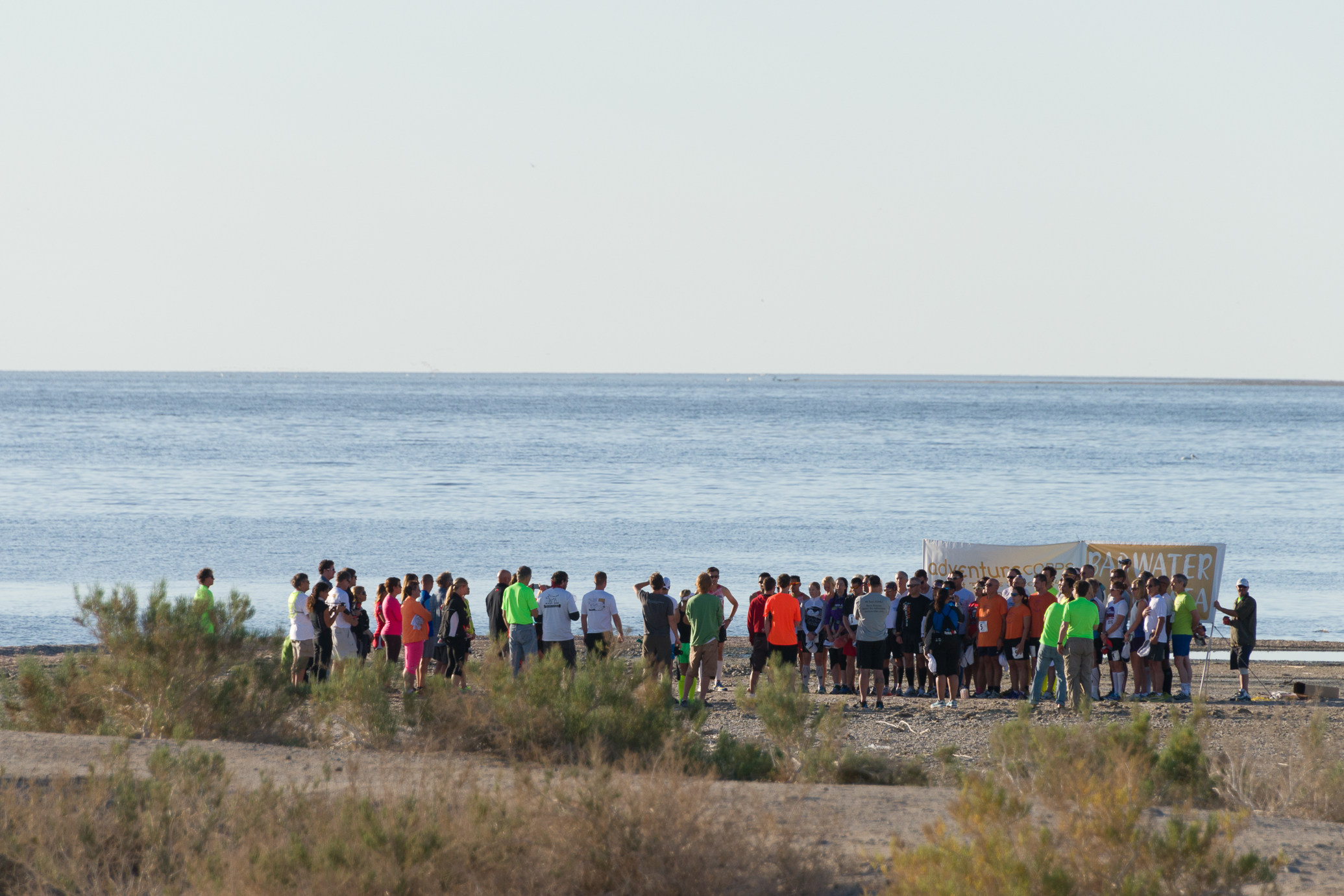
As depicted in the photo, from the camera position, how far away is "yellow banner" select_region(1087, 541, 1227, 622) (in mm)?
16312

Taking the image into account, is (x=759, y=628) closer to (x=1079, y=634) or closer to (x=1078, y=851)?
(x=1079, y=634)

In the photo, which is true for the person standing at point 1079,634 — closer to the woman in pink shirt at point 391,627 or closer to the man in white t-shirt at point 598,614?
the man in white t-shirt at point 598,614

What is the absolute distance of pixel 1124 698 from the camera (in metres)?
13.7

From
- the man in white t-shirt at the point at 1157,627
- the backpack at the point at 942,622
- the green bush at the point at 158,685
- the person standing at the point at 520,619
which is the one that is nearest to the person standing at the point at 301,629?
the person standing at the point at 520,619

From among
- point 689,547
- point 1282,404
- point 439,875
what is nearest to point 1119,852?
point 439,875

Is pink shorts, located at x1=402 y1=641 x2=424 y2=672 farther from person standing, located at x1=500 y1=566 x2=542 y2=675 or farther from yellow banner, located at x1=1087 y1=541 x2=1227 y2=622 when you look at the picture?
A: yellow banner, located at x1=1087 y1=541 x2=1227 y2=622

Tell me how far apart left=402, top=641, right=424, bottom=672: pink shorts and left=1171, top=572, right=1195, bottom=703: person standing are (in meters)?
8.14

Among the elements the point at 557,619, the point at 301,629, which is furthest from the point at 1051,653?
the point at 301,629

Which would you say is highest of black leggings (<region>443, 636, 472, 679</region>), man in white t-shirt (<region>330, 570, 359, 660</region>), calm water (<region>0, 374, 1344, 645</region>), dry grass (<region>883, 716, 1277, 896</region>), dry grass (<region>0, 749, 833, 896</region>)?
dry grass (<region>883, 716, 1277, 896</region>)

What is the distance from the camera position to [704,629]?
43.5 ft

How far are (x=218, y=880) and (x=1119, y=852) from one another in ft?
12.2

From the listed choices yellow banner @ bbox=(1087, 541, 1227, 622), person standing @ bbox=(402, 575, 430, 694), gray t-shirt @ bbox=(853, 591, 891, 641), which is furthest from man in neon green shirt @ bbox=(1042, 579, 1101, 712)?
person standing @ bbox=(402, 575, 430, 694)

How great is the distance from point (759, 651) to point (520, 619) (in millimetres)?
2844

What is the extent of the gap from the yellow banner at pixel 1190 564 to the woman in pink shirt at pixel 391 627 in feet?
28.9
